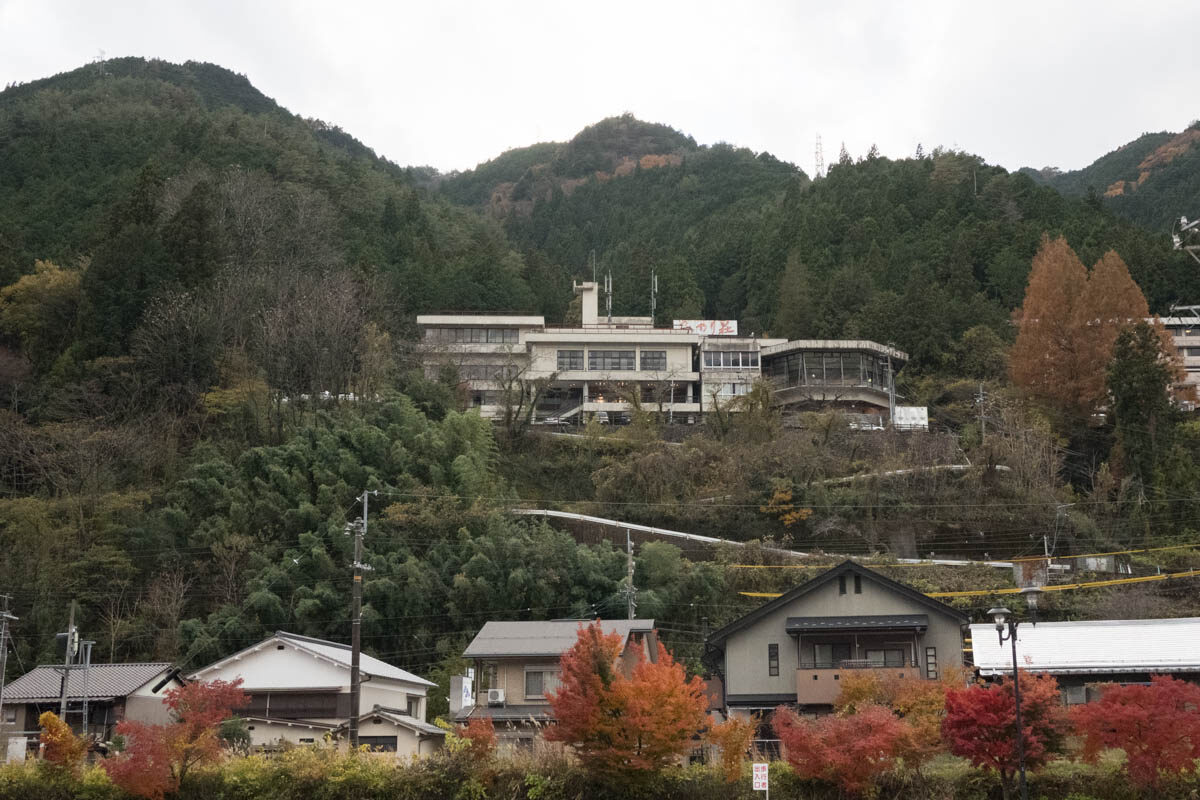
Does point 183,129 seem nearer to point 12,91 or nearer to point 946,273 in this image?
point 12,91

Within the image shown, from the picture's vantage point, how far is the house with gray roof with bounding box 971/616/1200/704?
28328mm

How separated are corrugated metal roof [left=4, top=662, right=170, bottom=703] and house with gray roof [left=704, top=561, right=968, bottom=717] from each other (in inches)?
Result: 569

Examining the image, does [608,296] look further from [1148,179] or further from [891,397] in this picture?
[1148,179]

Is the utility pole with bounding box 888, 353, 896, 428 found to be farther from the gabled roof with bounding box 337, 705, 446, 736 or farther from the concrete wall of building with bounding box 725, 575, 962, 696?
the gabled roof with bounding box 337, 705, 446, 736

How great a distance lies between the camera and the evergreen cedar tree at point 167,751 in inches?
902

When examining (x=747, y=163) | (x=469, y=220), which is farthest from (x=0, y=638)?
(x=747, y=163)

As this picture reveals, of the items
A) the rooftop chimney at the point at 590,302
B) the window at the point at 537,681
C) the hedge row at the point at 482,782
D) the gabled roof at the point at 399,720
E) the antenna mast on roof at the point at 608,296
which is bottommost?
the hedge row at the point at 482,782

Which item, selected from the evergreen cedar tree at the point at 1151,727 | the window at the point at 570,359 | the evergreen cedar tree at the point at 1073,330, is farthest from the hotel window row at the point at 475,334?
the evergreen cedar tree at the point at 1151,727

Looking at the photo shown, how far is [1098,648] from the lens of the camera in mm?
29312

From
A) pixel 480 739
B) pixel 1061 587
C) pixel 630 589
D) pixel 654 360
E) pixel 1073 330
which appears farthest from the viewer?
pixel 654 360

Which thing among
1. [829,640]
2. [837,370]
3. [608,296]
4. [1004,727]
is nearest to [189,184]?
[608,296]

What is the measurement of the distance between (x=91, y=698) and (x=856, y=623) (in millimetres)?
18770

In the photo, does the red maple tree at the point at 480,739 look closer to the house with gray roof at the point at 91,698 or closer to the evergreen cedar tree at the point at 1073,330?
the house with gray roof at the point at 91,698

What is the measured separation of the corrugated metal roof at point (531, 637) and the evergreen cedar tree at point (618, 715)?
7.36 meters
